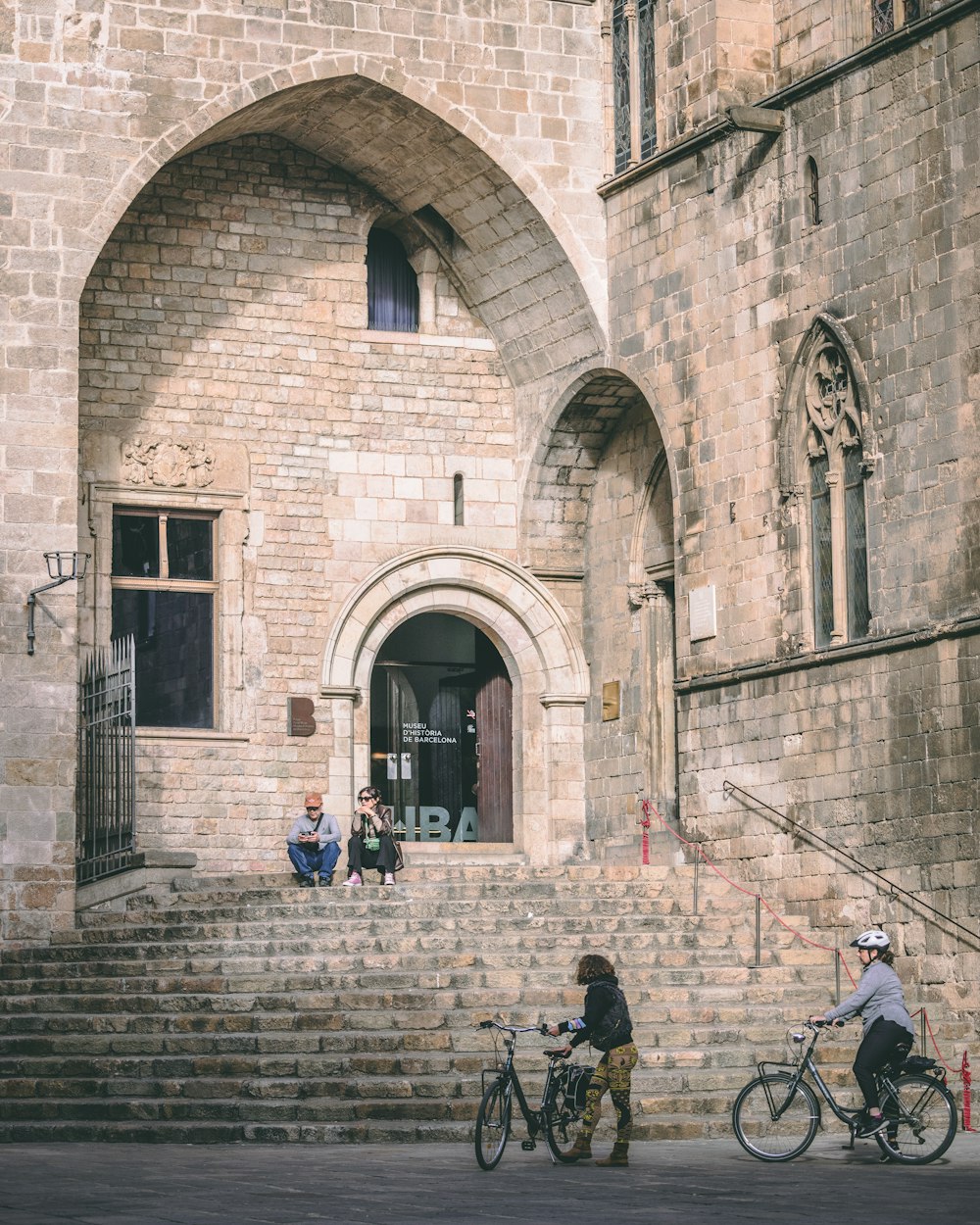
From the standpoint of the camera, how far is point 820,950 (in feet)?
61.8

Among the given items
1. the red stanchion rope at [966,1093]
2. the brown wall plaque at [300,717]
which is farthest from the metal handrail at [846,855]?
the brown wall plaque at [300,717]

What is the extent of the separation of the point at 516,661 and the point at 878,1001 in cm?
1068

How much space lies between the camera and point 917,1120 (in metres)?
13.5

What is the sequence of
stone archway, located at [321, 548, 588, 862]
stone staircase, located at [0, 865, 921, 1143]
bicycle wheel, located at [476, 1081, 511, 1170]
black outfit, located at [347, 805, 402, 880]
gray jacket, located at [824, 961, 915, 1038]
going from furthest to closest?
stone archway, located at [321, 548, 588, 862] < black outfit, located at [347, 805, 402, 880] < stone staircase, located at [0, 865, 921, 1143] < gray jacket, located at [824, 961, 915, 1038] < bicycle wheel, located at [476, 1081, 511, 1170]

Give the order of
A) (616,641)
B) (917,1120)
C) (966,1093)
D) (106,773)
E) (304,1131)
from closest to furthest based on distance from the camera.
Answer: (917,1120) → (304,1131) → (966,1093) → (106,773) → (616,641)

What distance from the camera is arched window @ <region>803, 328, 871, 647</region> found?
19.5 meters

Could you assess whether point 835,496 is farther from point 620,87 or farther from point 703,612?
point 620,87

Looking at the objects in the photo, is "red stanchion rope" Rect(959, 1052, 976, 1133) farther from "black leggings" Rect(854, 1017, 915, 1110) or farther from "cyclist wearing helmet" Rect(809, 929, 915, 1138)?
"black leggings" Rect(854, 1017, 915, 1110)

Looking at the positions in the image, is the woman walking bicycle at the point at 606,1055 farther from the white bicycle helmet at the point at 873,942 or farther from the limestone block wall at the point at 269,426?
the limestone block wall at the point at 269,426

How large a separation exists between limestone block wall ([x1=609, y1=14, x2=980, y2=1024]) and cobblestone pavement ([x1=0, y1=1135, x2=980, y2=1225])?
4.21 metres

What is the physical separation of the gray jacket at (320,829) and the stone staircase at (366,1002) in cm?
62

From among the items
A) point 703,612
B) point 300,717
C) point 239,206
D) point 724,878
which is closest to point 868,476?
point 703,612

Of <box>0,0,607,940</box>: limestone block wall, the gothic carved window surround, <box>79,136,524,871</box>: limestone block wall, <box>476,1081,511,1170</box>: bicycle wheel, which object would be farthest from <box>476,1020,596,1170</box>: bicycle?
<box>79,136,524,871</box>: limestone block wall

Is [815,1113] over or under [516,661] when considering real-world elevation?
under
